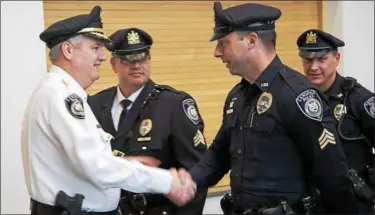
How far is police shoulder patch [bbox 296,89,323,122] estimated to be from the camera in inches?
95.6

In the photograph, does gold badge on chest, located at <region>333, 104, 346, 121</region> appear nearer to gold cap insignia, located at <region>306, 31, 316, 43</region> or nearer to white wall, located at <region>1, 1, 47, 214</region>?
gold cap insignia, located at <region>306, 31, 316, 43</region>

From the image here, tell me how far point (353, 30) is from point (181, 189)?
307 centimetres

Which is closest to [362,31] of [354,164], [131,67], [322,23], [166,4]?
[322,23]

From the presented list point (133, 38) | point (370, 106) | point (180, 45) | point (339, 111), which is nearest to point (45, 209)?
point (133, 38)

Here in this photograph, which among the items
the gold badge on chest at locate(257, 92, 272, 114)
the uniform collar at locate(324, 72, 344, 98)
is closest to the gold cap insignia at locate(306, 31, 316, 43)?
the uniform collar at locate(324, 72, 344, 98)

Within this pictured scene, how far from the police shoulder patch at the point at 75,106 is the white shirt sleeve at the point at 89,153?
0.05 feet

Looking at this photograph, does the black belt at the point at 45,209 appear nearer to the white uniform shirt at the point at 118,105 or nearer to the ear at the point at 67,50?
the ear at the point at 67,50

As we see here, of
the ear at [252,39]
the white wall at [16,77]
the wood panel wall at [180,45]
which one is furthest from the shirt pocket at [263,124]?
the wood panel wall at [180,45]

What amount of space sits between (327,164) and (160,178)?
0.72 meters

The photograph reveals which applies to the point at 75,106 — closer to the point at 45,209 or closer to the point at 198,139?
the point at 45,209

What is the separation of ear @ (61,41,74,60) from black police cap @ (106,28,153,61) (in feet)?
2.49

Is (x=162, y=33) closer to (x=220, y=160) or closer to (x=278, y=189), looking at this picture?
(x=220, y=160)

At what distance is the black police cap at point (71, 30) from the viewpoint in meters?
2.62

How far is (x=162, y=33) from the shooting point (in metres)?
4.55
